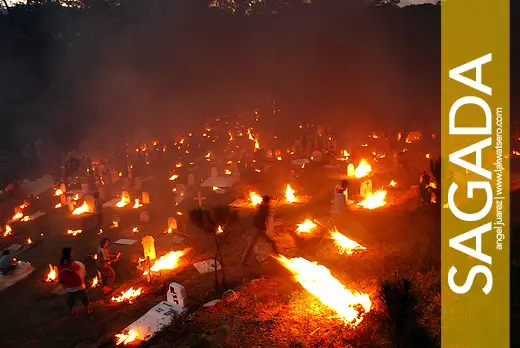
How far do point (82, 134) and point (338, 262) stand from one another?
35729 millimetres

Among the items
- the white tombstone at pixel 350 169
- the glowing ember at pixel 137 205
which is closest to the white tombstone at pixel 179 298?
the glowing ember at pixel 137 205

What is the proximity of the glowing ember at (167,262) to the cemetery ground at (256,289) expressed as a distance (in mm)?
335

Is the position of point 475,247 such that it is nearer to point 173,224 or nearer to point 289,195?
point 289,195

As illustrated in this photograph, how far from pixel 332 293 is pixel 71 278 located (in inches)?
259

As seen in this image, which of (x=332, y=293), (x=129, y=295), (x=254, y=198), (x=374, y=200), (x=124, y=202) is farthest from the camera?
(x=124, y=202)

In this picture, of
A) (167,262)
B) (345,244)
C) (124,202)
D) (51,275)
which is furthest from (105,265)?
(124,202)

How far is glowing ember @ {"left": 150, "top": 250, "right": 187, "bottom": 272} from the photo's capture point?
11.8 meters

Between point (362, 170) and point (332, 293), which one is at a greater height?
point (362, 170)

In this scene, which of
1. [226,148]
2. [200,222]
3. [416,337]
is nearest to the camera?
[416,337]

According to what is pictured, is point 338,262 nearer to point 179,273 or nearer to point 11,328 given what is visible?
point 179,273

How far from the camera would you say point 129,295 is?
33.3ft

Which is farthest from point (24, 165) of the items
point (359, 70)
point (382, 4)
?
point (382, 4)

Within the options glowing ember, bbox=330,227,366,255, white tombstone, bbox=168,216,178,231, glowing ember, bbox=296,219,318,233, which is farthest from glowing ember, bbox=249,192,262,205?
glowing ember, bbox=330,227,366,255

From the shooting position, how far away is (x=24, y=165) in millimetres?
29875
